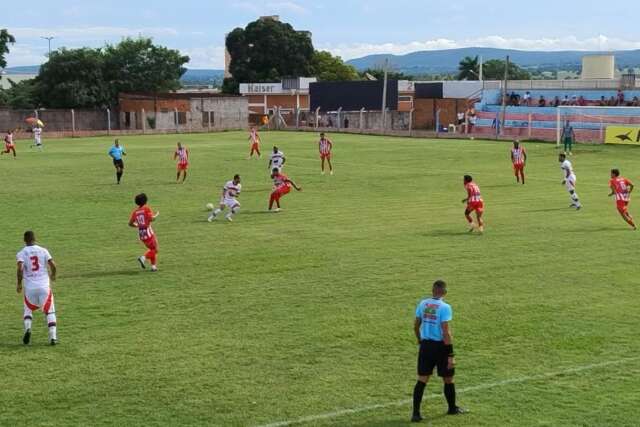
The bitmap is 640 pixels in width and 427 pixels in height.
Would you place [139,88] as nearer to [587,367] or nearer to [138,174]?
[138,174]

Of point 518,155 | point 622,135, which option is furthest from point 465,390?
point 622,135

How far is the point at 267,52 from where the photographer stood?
395ft

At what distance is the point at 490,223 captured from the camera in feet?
88.1

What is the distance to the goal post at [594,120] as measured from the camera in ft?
193

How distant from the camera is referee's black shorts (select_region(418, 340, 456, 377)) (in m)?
10.8

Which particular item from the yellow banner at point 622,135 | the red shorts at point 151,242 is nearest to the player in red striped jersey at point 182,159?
the red shorts at point 151,242

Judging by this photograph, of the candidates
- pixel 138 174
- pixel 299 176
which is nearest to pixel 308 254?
pixel 299 176

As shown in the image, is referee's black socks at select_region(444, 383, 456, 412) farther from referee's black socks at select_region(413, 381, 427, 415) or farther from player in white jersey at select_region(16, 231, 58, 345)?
player in white jersey at select_region(16, 231, 58, 345)

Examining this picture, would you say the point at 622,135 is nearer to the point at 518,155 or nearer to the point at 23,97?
the point at 518,155

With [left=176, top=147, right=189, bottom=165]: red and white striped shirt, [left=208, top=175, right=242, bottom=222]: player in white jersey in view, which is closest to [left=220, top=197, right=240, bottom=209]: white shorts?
[left=208, top=175, right=242, bottom=222]: player in white jersey

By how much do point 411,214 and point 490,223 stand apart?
3079mm

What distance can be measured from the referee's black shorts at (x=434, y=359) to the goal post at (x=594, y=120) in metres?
48.2

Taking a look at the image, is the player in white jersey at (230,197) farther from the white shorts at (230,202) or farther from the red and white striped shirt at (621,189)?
the red and white striped shirt at (621,189)

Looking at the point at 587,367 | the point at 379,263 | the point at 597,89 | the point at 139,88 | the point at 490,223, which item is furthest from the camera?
the point at 139,88
